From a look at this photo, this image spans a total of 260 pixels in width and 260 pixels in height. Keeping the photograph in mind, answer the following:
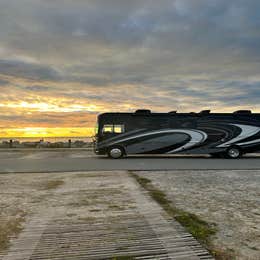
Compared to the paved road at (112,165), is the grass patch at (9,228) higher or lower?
lower

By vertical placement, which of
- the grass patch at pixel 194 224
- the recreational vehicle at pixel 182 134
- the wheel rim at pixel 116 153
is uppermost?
the recreational vehicle at pixel 182 134

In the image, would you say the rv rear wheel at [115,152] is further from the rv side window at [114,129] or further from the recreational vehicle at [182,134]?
the rv side window at [114,129]

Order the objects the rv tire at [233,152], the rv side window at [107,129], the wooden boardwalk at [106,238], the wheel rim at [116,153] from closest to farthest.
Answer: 1. the wooden boardwalk at [106,238]
2. the rv side window at [107,129]
3. the wheel rim at [116,153]
4. the rv tire at [233,152]

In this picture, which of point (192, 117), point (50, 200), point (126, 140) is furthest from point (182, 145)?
point (50, 200)

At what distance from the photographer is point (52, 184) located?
8219 mm

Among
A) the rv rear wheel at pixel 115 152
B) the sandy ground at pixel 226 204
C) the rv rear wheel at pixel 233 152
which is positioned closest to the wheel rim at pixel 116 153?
the rv rear wheel at pixel 115 152

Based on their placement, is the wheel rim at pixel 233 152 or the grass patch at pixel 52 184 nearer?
the grass patch at pixel 52 184

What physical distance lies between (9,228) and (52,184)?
3990mm

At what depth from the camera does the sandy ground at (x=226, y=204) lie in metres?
3.65

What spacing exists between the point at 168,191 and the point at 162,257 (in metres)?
3.84

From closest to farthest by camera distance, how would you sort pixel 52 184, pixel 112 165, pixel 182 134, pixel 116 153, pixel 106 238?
pixel 106 238
pixel 52 184
pixel 112 165
pixel 116 153
pixel 182 134

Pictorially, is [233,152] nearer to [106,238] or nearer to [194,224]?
[194,224]

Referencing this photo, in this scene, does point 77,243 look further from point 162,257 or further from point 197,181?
point 197,181

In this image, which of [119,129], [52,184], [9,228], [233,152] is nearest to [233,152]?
[233,152]
